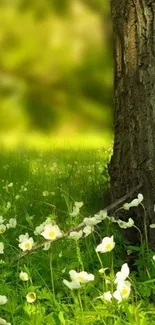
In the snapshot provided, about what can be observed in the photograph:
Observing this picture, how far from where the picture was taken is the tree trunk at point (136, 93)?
2.91m

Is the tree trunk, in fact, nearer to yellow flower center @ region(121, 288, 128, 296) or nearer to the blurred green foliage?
yellow flower center @ region(121, 288, 128, 296)

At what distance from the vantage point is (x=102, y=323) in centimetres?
227

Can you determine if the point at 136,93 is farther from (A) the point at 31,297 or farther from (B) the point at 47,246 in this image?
(A) the point at 31,297

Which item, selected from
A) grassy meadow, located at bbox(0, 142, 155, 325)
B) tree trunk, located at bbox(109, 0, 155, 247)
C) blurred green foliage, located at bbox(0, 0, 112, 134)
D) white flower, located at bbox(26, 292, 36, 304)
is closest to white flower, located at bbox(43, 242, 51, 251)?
grassy meadow, located at bbox(0, 142, 155, 325)

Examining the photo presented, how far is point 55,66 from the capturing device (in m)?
6.96

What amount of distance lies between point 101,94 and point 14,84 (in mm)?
856

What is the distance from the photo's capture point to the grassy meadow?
2191 millimetres

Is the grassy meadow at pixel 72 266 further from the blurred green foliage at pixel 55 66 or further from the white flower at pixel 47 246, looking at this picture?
the blurred green foliage at pixel 55 66

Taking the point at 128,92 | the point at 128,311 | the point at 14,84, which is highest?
the point at 14,84

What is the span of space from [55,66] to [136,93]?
4074 millimetres

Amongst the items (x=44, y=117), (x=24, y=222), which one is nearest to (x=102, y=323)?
(x=24, y=222)

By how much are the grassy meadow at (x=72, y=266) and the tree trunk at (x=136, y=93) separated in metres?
0.24

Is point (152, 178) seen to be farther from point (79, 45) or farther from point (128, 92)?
point (79, 45)

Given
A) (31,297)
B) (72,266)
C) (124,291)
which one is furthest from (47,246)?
(124,291)
